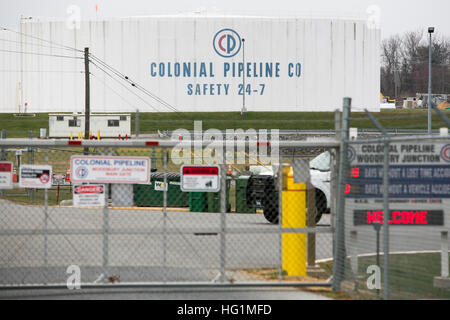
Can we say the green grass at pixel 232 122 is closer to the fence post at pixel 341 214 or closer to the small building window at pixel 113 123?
the small building window at pixel 113 123

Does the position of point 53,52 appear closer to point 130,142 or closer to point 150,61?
point 150,61

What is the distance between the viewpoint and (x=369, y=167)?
8172mm

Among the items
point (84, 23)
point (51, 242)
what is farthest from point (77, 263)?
point (84, 23)

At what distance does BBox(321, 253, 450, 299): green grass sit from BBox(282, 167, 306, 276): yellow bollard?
2.21ft

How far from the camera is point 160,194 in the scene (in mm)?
19375

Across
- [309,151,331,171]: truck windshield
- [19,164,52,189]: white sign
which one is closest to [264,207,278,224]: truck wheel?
A: [309,151,331,171]: truck windshield

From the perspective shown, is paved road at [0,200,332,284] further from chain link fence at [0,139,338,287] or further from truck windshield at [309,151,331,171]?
truck windshield at [309,151,331,171]

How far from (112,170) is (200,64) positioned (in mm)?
66610

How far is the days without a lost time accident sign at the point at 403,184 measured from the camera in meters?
7.77

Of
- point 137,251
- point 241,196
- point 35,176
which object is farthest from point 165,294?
point 241,196

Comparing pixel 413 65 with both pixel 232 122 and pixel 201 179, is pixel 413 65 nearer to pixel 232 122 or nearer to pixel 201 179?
pixel 232 122

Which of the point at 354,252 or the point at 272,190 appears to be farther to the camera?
the point at 272,190

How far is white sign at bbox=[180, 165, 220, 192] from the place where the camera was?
8406 millimetres

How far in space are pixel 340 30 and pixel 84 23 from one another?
2901 centimetres
